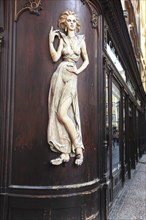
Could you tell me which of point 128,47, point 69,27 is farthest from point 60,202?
point 128,47

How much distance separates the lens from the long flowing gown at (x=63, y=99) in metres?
5.08

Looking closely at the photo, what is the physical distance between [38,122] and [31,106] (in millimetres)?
276

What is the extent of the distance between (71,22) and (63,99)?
50.8 inches

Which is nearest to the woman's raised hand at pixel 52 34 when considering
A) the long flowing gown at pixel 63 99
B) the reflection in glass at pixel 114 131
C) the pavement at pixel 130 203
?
the long flowing gown at pixel 63 99

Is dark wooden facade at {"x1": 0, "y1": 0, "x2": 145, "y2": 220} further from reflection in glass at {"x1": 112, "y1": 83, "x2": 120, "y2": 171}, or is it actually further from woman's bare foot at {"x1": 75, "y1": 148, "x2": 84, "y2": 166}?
reflection in glass at {"x1": 112, "y1": 83, "x2": 120, "y2": 171}

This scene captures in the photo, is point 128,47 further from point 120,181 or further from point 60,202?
point 60,202

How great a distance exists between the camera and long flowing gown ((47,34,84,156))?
16.7ft

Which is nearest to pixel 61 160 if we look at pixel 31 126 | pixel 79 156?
pixel 79 156

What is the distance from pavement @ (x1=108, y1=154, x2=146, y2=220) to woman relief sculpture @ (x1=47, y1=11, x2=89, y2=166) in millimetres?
2370

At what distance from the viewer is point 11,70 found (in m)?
5.23

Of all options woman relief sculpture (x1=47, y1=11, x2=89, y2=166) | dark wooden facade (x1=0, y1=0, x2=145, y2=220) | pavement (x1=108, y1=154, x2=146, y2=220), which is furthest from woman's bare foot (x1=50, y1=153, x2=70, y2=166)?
pavement (x1=108, y1=154, x2=146, y2=220)

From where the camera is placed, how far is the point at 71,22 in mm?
5340

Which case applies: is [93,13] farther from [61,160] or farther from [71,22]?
[61,160]

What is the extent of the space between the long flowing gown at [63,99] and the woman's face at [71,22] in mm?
180
